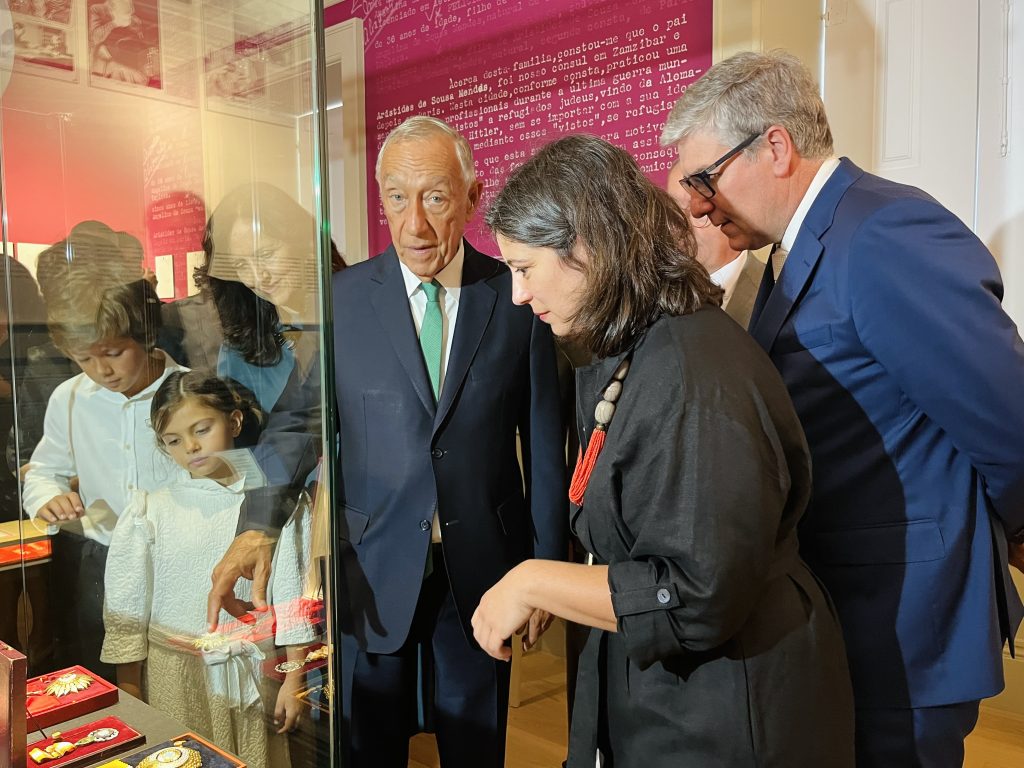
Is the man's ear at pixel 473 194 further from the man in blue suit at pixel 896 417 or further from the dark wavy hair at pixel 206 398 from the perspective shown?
the dark wavy hair at pixel 206 398

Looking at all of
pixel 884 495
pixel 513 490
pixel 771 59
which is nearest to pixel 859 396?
pixel 884 495

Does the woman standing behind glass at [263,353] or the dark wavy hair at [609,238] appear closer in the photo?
the woman standing behind glass at [263,353]

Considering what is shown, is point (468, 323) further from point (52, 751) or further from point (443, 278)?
point (52, 751)

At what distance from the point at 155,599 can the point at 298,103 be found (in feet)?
→ 1.84

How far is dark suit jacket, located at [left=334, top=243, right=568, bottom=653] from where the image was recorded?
145 cm

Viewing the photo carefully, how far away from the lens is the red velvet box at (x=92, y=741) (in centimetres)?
84

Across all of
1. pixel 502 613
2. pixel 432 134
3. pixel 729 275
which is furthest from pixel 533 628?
pixel 729 275

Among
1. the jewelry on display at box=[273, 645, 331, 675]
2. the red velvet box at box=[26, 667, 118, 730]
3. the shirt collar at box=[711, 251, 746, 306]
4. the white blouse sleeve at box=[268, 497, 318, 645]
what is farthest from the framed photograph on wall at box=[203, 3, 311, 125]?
the shirt collar at box=[711, 251, 746, 306]

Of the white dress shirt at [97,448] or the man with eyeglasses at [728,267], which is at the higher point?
the man with eyeglasses at [728,267]

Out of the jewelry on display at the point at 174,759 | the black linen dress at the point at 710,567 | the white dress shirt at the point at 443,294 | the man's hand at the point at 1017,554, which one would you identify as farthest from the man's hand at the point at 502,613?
the man's hand at the point at 1017,554

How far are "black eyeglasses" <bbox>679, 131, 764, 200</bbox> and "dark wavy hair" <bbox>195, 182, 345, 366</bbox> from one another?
27.9 inches

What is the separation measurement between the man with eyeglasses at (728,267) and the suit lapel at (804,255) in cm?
75

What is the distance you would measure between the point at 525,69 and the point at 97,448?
2.64m

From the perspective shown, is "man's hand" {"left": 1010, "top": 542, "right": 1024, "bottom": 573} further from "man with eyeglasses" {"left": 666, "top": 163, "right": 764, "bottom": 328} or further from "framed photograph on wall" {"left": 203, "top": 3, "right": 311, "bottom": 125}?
"framed photograph on wall" {"left": 203, "top": 3, "right": 311, "bottom": 125}
